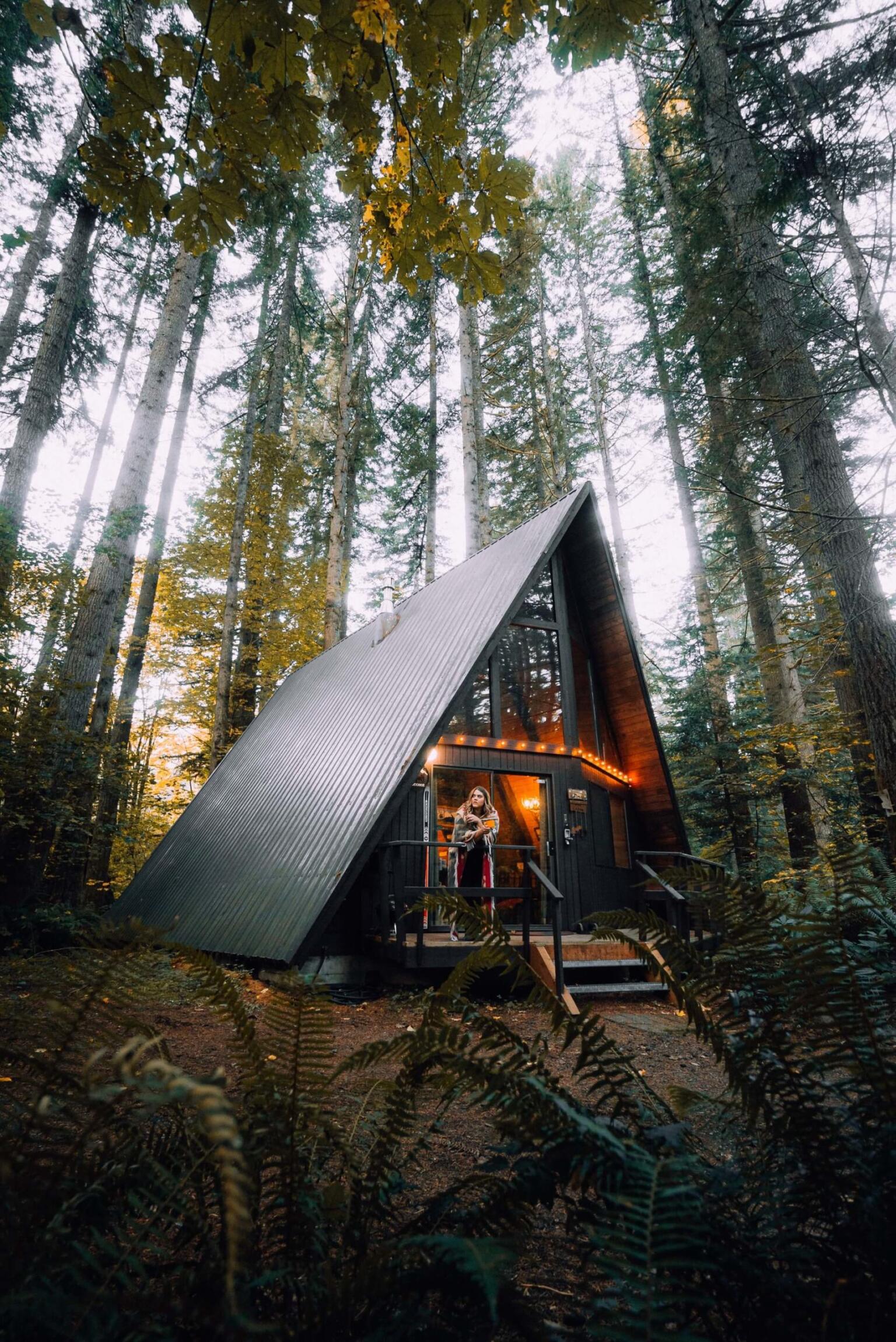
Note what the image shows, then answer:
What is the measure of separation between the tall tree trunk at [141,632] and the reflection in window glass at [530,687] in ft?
18.2

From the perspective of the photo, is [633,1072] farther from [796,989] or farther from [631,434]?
[631,434]

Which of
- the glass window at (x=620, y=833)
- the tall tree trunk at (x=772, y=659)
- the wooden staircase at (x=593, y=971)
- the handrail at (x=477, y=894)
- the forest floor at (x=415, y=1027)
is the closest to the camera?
the forest floor at (x=415, y=1027)

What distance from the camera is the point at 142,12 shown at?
9.52 m

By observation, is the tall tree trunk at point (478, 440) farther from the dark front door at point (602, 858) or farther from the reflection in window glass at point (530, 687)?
the dark front door at point (602, 858)

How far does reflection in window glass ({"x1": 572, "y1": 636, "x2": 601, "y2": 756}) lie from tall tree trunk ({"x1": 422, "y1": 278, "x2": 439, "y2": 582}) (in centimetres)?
791

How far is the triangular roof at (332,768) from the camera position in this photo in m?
5.80

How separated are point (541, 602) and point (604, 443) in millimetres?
9951

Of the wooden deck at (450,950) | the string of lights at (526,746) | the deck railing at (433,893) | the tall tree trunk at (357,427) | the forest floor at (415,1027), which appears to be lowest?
the forest floor at (415,1027)

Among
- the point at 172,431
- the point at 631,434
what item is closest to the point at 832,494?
the point at 631,434

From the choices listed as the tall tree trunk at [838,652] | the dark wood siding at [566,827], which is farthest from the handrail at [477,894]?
the tall tree trunk at [838,652]

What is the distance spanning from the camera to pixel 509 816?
434 inches

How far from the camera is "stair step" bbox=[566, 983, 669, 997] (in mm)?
6055

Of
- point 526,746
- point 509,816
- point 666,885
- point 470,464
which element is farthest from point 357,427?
point 666,885

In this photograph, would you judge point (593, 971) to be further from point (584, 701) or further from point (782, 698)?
point (782, 698)
